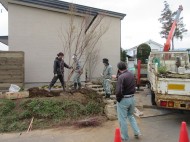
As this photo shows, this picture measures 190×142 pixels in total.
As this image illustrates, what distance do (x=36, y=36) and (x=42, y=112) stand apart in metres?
4.63

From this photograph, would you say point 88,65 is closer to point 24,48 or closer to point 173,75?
point 24,48

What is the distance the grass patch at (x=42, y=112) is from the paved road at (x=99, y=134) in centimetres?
45

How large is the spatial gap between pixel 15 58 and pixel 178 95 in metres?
6.37

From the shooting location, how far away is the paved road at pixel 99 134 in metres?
6.85

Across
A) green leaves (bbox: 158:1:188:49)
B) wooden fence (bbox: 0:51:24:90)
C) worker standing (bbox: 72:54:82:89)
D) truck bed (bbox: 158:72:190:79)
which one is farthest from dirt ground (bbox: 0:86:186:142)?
green leaves (bbox: 158:1:188:49)

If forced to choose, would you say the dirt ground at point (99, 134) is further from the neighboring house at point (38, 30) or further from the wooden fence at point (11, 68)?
the neighboring house at point (38, 30)

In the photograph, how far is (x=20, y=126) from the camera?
7.94m

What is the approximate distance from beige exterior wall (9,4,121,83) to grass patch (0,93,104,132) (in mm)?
3253

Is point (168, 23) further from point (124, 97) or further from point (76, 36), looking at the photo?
point (124, 97)

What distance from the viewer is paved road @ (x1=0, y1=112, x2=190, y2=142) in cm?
685

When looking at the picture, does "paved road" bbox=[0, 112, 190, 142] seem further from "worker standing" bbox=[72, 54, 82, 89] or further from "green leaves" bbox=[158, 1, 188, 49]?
"green leaves" bbox=[158, 1, 188, 49]

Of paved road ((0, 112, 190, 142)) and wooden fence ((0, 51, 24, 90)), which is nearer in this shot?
paved road ((0, 112, 190, 142))

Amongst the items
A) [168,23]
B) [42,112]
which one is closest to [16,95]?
[42,112]

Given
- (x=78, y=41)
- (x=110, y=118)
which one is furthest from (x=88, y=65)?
(x=110, y=118)
